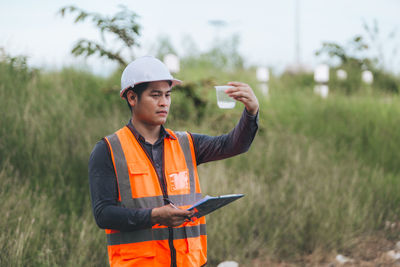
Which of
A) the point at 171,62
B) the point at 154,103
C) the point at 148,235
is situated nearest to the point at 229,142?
the point at 154,103

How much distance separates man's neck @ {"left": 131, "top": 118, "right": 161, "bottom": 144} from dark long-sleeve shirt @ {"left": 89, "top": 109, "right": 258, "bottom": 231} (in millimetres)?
36

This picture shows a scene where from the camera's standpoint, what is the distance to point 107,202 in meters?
2.45

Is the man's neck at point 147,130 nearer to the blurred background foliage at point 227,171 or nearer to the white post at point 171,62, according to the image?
the blurred background foliage at point 227,171

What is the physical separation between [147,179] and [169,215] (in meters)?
0.31

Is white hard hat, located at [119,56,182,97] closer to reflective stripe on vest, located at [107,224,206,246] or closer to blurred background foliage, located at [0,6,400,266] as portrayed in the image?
reflective stripe on vest, located at [107,224,206,246]

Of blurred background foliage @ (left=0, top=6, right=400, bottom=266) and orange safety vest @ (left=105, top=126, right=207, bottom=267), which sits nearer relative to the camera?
orange safety vest @ (left=105, top=126, right=207, bottom=267)

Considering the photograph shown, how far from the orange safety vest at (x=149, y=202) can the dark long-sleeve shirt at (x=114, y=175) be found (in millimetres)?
41

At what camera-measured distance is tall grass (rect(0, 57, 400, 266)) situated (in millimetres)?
4680

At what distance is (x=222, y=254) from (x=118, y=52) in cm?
344

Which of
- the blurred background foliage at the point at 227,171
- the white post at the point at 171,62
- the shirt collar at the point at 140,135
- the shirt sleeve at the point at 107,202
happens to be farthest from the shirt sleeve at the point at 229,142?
the white post at the point at 171,62

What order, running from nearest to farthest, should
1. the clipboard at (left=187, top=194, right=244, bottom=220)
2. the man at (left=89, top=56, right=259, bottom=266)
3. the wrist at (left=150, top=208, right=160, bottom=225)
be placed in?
the clipboard at (left=187, top=194, right=244, bottom=220) → the wrist at (left=150, top=208, right=160, bottom=225) → the man at (left=89, top=56, right=259, bottom=266)

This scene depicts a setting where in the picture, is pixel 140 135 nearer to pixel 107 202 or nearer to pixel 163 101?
pixel 163 101

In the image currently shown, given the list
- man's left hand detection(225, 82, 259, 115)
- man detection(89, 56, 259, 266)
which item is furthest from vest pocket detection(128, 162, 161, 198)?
man's left hand detection(225, 82, 259, 115)

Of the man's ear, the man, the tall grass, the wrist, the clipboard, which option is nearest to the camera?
the clipboard
